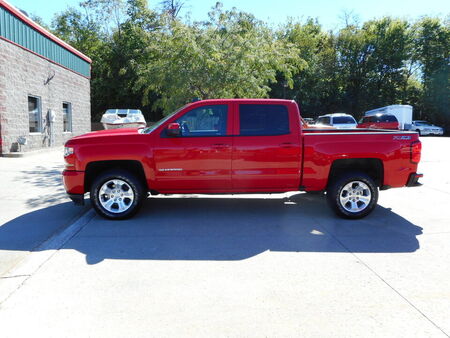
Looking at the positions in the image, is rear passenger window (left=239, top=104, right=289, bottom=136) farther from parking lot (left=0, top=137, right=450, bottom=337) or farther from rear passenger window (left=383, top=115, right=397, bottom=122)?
rear passenger window (left=383, top=115, right=397, bottom=122)

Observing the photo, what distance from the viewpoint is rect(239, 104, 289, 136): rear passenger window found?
20.2ft

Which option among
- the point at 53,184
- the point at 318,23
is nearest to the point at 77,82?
the point at 53,184

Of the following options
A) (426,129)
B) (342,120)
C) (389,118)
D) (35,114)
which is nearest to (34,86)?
(35,114)

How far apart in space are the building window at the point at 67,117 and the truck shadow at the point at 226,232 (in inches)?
567

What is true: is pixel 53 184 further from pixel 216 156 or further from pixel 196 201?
pixel 216 156

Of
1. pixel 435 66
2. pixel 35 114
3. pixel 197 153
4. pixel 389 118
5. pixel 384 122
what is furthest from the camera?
pixel 435 66

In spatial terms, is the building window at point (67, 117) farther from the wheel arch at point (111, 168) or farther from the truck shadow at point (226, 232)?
the wheel arch at point (111, 168)

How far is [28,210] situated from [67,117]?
14795 mm

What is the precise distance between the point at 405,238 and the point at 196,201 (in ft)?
12.4

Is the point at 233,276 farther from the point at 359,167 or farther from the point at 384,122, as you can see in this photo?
the point at 384,122

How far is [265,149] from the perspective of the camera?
605 cm

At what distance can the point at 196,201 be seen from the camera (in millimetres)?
7582

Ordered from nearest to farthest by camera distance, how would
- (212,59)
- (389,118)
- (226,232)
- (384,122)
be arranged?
(226,232)
(212,59)
(384,122)
(389,118)

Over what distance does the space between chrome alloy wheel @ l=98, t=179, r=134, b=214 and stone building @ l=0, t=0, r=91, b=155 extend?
9.55 m
